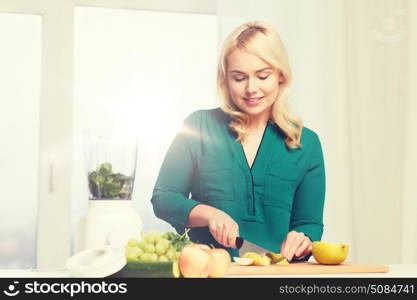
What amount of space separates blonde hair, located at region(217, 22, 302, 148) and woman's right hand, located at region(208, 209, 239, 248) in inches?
15.1

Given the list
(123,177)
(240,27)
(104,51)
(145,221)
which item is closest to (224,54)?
(240,27)

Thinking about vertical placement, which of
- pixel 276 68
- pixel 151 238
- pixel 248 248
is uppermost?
pixel 276 68

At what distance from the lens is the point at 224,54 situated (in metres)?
2.73

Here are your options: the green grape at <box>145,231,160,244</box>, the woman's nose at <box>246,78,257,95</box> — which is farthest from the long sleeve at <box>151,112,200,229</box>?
the green grape at <box>145,231,160,244</box>

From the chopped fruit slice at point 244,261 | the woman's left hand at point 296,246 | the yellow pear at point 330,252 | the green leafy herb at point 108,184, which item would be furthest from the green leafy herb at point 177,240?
the woman's left hand at point 296,246

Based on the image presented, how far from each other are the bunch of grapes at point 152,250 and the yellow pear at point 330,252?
0.48 meters

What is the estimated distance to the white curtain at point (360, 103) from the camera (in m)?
2.99

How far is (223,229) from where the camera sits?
244 cm

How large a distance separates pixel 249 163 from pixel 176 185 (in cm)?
34

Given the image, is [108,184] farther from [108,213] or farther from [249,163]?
[249,163]

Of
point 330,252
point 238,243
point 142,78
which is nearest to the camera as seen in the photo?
point 330,252

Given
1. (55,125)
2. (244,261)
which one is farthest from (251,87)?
(244,261)

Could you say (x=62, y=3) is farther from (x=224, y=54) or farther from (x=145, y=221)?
(x=145, y=221)

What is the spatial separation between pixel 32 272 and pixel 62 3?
6.63ft
